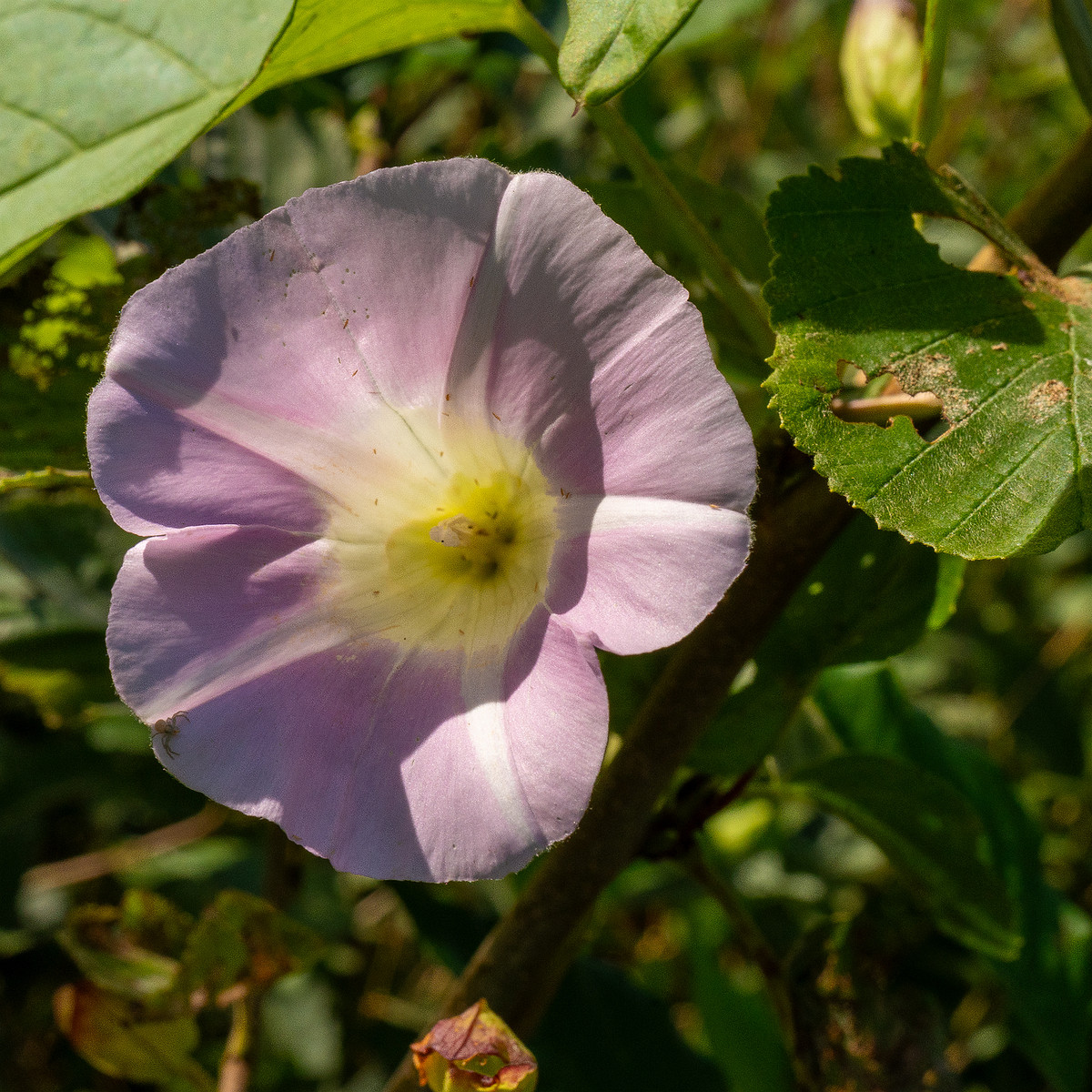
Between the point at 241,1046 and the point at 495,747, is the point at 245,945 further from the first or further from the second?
the point at 495,747

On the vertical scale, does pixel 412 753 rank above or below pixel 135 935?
above

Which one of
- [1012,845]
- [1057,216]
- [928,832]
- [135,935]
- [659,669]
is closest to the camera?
[1057,216]

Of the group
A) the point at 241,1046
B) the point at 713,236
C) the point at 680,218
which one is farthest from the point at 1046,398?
the point at 241,1046

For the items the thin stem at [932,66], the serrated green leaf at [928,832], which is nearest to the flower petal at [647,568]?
the thin stem at [932,66]

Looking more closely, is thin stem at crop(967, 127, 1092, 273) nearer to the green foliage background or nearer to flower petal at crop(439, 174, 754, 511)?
the green foliage background

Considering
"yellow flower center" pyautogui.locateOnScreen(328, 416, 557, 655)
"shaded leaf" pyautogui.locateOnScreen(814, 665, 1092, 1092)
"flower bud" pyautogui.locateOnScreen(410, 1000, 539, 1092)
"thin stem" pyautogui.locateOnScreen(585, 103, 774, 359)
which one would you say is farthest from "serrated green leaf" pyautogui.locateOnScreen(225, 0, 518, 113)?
"shaded leaf" pyautogui.locateOnScreen(814, 665, 1092, 1092)

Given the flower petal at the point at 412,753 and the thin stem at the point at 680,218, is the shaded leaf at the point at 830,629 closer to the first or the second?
the thin stem at the point at 680,218
